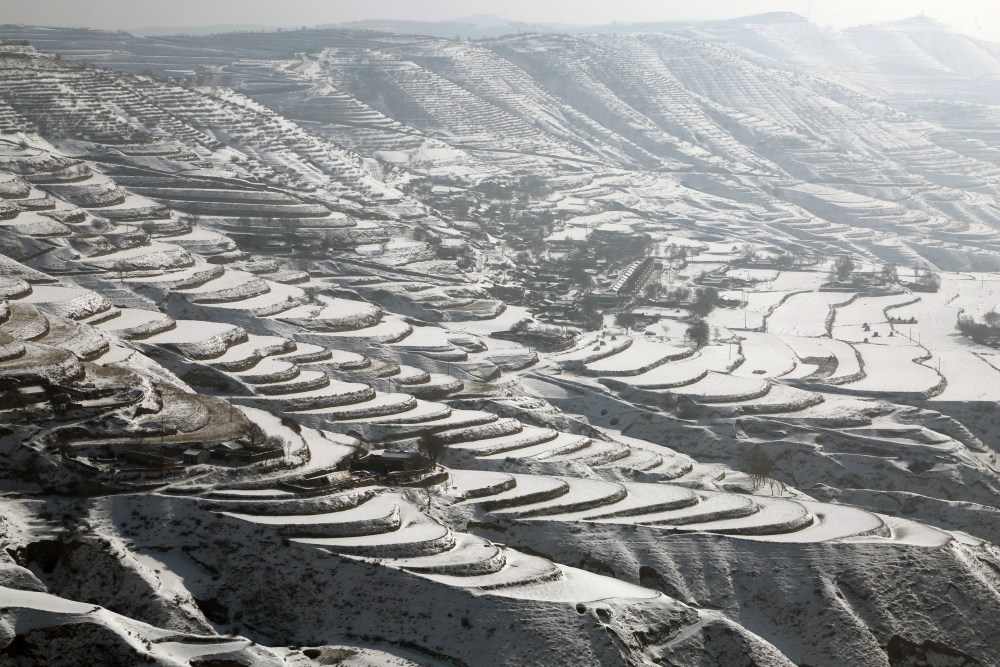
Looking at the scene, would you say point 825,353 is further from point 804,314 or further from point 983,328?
point 983,328

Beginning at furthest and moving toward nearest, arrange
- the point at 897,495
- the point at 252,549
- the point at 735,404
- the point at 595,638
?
the point at 735,404
the point at 897,495
the point at 252,549
the point at 595,638

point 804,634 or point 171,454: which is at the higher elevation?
point 171,454

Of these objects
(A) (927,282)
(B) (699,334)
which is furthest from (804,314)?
A: (A) (927,282)

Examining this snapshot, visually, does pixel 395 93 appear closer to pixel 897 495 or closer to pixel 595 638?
pixel 897 495

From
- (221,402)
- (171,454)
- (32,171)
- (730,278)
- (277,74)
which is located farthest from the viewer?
(277,74)

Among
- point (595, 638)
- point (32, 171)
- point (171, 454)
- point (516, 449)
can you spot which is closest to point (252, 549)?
point (171, 454)

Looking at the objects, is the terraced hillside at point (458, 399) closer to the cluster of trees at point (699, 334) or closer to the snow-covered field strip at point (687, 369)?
the snow-covered field strip at point (687, 369)

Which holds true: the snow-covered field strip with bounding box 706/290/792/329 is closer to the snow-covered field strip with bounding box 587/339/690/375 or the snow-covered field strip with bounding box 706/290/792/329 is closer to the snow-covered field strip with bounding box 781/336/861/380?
the snow-covered field strip with bounding box 781/336/861/380
